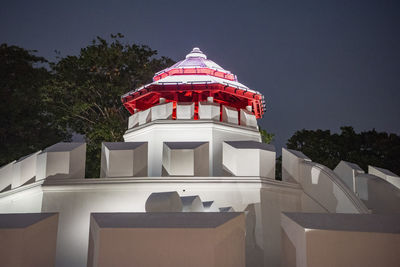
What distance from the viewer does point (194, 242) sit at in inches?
255

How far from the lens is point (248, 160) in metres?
10.6

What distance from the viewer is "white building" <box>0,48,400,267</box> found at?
663 centimetres

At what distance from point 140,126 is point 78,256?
432 centimetres

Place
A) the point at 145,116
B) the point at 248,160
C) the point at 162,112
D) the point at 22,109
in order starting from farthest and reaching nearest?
the point at 22,109, the point at 145,116, the point at 162,112, the point at 248,160

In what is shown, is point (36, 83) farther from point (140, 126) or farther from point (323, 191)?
point (323, 191)

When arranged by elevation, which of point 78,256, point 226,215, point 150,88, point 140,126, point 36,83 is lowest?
point 78,256

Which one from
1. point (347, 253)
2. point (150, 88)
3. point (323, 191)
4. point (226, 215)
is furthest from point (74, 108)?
point (347, 253)

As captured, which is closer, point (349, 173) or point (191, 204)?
point (191, 204)

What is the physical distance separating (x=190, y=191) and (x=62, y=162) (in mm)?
3298

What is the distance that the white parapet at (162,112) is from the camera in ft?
40.7

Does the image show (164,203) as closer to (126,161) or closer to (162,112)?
(126,161)

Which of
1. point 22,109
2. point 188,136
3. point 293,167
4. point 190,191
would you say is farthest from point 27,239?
point 22,109

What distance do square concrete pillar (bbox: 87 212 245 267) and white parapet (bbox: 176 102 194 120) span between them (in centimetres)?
573

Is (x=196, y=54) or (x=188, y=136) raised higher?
(x=196, y=54)
